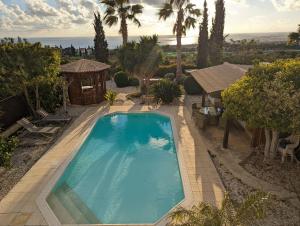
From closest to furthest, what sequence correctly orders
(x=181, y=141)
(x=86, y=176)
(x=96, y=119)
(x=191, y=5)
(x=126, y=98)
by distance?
(x=86, y=176) < (x=181, y=141) < (x=96, y=119) < (x=126, y=98) < (x=191, y=5)

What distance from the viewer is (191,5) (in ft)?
88.0

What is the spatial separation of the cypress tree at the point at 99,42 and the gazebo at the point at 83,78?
17707mm

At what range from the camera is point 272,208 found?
8.52 m

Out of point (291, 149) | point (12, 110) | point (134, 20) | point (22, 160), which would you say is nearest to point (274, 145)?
point (291, 149)

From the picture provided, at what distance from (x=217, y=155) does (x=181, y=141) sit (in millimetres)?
2415

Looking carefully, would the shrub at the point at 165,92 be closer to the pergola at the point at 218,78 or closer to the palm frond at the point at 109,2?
the pergola at the point at 218,78

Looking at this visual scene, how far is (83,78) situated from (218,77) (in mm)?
11109

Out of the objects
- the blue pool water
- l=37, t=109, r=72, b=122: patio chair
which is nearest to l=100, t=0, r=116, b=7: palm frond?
l=37, t=109, r=72, b=122: patio chair

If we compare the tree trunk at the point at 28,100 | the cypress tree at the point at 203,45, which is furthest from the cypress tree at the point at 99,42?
the tree trunk at the point at 28,100

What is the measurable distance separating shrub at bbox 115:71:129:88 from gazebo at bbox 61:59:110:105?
18.1ft

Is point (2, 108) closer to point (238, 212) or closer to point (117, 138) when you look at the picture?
point (117, 138)

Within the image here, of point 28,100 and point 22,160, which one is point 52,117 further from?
point 22,160

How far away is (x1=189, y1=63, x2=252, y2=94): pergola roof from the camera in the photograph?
14641 millimetres

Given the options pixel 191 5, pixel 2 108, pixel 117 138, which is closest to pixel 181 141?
pixel 117 138
